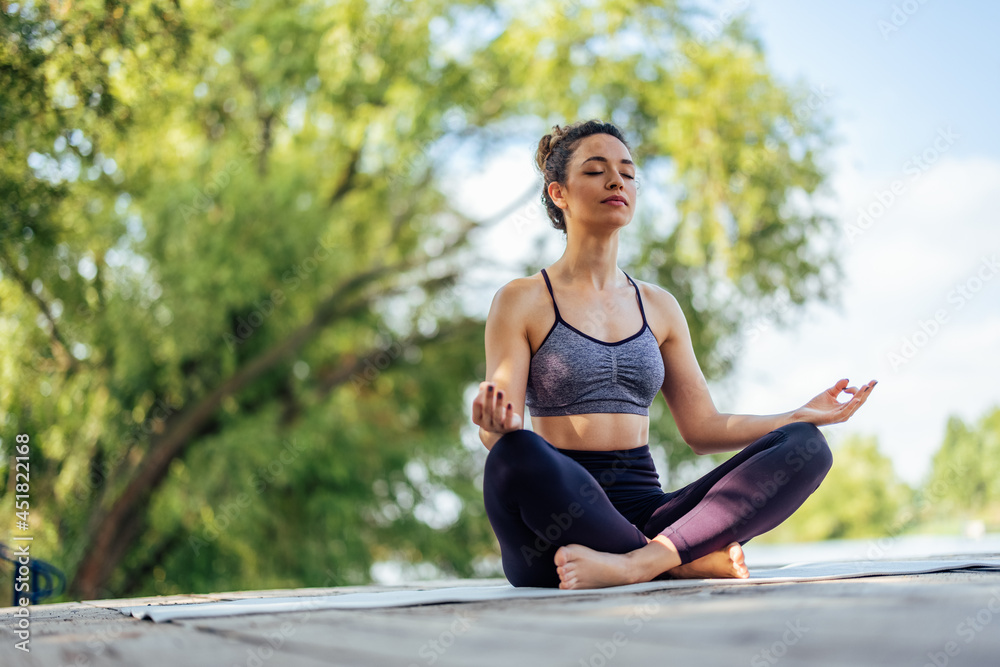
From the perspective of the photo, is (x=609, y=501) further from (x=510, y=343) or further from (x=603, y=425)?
(x=510, y=343)

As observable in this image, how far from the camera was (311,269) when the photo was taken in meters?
7.65

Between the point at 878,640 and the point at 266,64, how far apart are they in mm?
7356

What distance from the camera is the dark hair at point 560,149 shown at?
250 centimetres

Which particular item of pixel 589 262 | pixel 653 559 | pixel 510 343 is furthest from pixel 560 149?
pixel 653 559

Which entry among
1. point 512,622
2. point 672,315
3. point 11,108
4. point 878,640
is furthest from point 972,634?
point 11,108

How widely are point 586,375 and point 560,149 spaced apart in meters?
0.71

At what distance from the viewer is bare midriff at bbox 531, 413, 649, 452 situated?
7.27ft

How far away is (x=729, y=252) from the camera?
24.5 ft

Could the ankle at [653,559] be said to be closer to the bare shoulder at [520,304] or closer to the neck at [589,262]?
the bare shoulder at [520,304]

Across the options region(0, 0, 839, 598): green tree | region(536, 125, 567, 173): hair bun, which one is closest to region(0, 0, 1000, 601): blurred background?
region(0, 0, 839, 598): green tree

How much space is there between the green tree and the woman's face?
14.0 feet

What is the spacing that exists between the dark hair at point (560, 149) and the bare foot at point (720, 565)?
1.08 metres

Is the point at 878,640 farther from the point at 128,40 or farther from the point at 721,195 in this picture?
the point at 721,195

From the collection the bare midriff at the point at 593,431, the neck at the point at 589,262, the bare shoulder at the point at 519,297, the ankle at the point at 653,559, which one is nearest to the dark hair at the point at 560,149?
the neck at the point at 589,262
